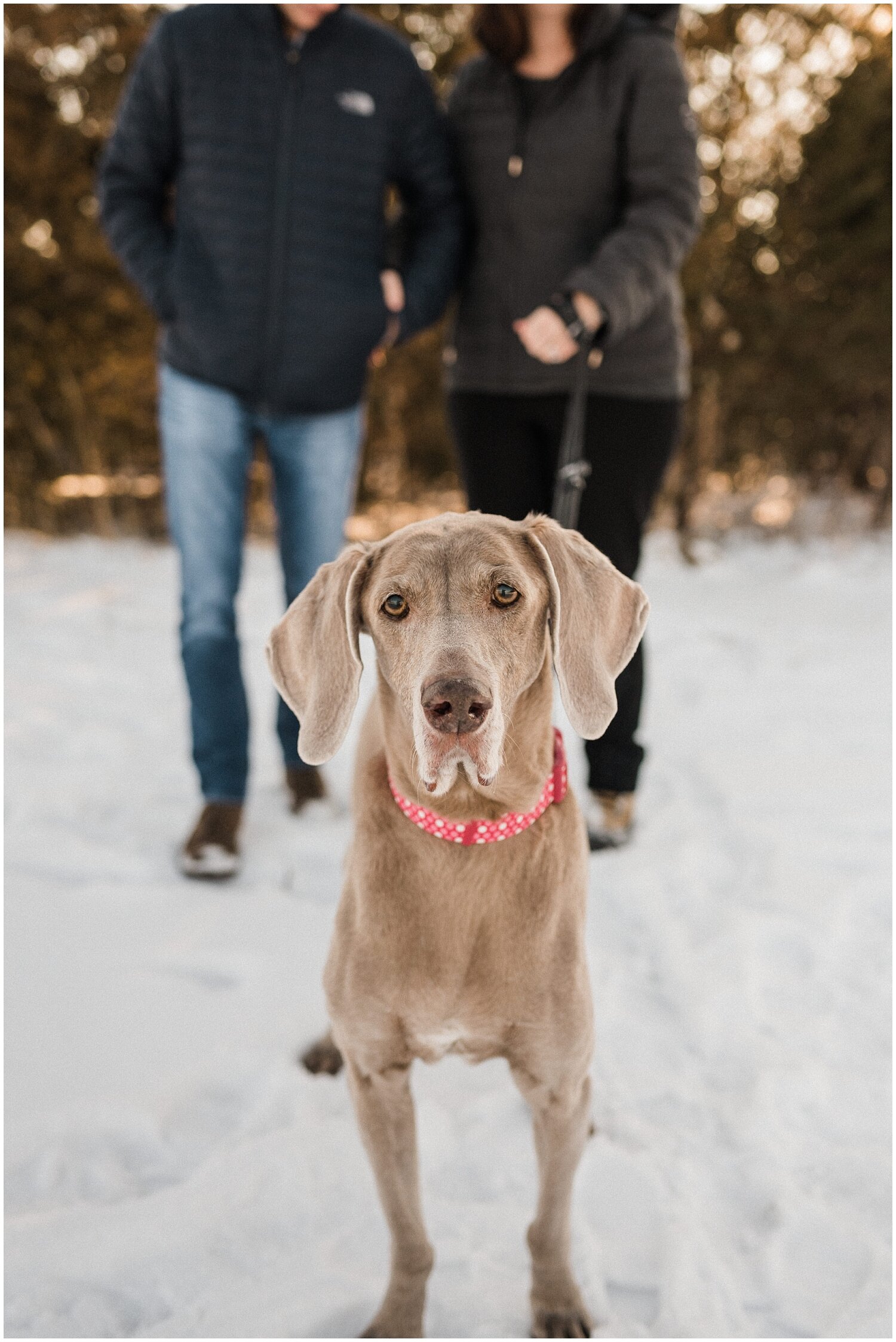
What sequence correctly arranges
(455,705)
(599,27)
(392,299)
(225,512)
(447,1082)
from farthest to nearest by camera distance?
(225,512) → (392,299) → (599,27) → (447,1082) → (455,705)

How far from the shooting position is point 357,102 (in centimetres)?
268

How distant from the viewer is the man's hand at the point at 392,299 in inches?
110

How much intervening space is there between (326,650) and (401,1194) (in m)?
0.96

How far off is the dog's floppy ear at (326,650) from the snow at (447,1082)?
3.23ft

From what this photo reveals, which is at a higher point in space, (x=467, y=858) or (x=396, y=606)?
(x=396, y=606)

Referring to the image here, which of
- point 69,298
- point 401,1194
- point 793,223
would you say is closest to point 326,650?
point 401,1194

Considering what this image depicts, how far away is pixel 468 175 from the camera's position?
2.74 meters

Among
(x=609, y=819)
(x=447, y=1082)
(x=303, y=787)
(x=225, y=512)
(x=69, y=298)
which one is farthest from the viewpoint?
(x=69, y=298)

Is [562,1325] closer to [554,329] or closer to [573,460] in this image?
[573,460]

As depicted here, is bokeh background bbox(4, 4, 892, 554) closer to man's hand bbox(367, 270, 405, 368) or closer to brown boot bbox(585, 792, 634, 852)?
man's hand bbox(367, 270, 405, 368)

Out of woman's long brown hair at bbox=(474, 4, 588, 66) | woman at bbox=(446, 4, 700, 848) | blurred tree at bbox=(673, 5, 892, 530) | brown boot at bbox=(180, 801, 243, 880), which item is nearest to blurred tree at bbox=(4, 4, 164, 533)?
blurred tree at bbox=(673, 5, 892, 530)

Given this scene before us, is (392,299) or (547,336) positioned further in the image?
(392,299)

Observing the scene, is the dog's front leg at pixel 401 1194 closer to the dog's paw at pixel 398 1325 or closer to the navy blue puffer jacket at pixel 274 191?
the dog's paw at pixel 398 1325

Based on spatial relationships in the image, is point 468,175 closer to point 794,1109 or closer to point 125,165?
point 125,165
